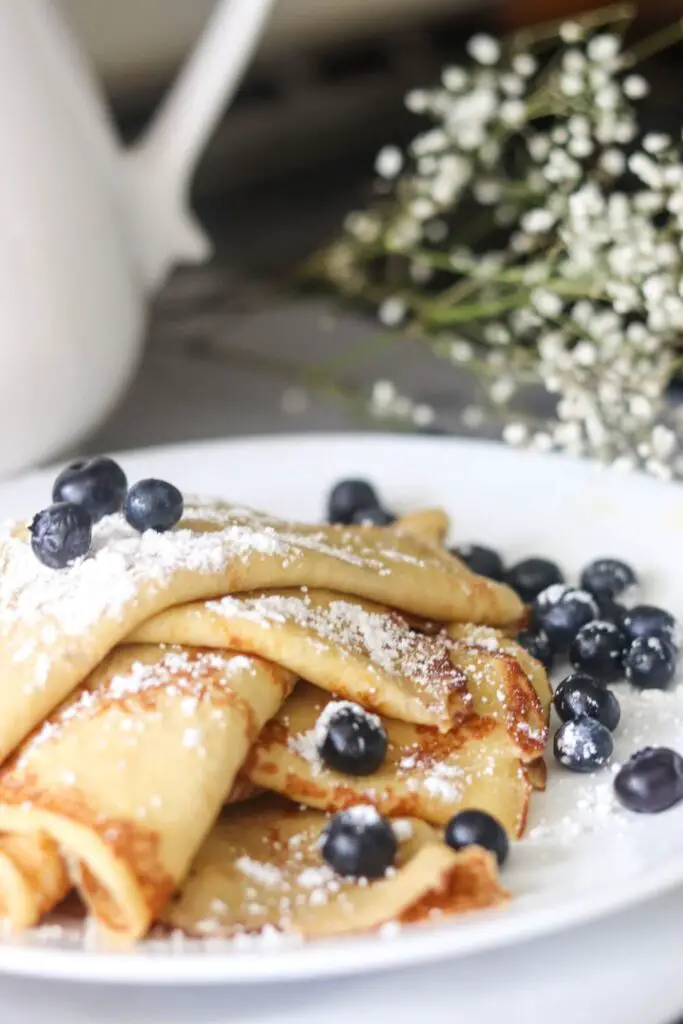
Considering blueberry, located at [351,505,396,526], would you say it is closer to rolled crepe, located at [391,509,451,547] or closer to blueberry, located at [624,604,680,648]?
Result: rolled crepe, located at [391,509,451,547]

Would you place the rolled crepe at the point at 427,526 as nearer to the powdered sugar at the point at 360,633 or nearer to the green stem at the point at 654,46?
the powdered sugar at the point at 360,633

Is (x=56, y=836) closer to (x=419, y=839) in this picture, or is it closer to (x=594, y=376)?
(x=419, y=839)

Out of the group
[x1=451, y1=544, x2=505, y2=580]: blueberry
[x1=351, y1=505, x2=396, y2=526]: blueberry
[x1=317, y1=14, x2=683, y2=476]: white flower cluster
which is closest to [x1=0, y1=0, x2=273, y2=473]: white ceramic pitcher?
[x1=317, y1=14, x2=683, y2=476]: white flower cluster

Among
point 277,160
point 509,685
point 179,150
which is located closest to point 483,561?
point 509,685

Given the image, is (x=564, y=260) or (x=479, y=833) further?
(x=564, y=260)

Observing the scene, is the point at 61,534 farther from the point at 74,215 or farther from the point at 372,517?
the point at 74,215

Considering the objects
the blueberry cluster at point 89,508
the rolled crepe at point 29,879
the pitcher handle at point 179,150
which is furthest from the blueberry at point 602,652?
the pitcher handle at point 179,150
